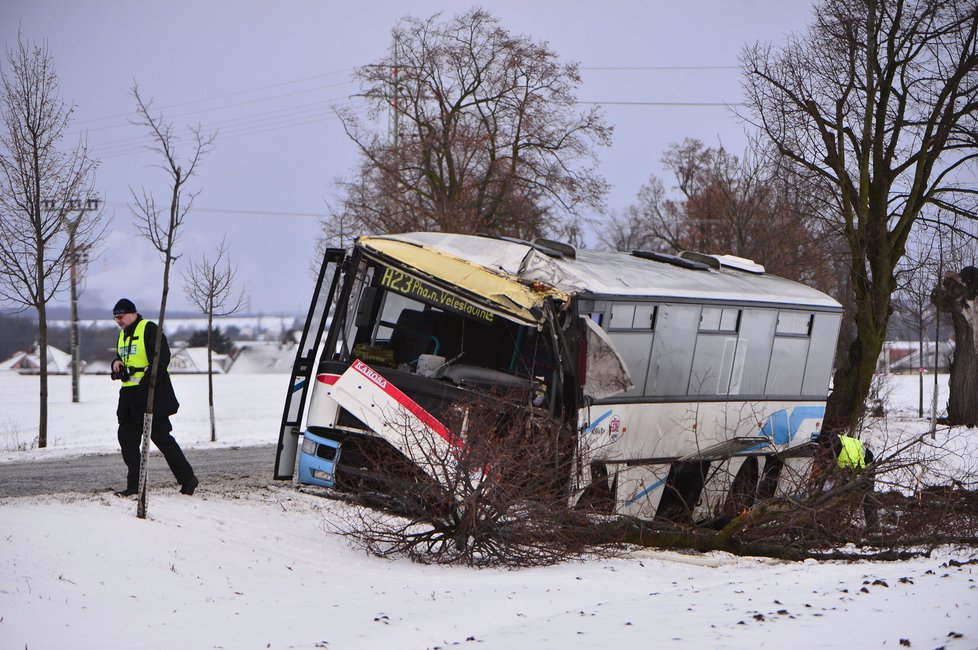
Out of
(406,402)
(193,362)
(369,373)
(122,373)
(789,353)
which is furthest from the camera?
(193,362)

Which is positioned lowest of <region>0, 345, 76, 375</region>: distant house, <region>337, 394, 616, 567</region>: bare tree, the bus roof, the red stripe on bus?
<region>0, 345, 76, 375</region>: distant house

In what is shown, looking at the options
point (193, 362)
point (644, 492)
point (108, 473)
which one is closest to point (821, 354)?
point (644, 492)

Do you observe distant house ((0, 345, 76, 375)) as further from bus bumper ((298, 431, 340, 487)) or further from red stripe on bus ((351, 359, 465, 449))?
red stripe on bus ((351, 359, 465, 449))

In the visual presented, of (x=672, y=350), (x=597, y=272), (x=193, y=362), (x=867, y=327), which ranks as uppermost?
(x=597, y=272)

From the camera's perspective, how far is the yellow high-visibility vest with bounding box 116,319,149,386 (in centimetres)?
1048

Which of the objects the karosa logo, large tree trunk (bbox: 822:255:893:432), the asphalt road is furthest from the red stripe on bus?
large tree trunk (bbox: 822:255:893:432)

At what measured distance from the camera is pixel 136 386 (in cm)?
1055

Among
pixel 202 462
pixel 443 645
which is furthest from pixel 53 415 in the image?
pixel 443 645

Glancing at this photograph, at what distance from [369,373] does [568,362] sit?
2.15 meters

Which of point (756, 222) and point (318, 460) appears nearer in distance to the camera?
point (318, 460)

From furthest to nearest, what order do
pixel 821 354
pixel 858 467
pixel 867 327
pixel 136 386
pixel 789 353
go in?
pixel 867 327 → pixel 821 354 → pixel 789 353 → pixel 858 467 → pixel 136 386

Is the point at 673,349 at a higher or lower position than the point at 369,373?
higher

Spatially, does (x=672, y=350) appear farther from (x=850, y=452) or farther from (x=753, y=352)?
(x=850, y=452)

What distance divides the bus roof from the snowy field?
9.16 ft
